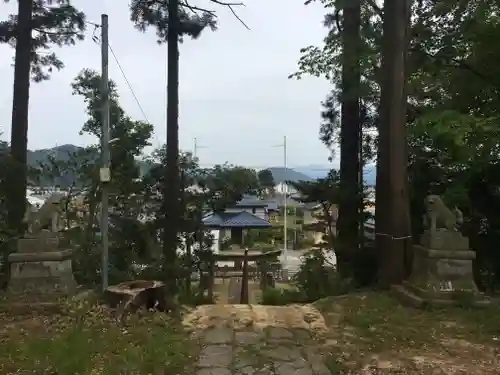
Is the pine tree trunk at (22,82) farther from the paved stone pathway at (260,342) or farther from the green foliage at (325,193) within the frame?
the paved stone pathway at (260,342)

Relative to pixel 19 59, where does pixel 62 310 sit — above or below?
below

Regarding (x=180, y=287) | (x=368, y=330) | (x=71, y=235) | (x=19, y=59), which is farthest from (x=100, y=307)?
(x=19, y=59)

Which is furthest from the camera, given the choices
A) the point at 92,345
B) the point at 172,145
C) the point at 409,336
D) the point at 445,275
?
the point at 172,145

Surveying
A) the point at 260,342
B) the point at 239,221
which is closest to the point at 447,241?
the point at 260,342

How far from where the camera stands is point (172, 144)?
1021 cm

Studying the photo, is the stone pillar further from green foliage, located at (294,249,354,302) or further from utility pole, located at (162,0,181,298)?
utility pole, located at (162,0,181,298)

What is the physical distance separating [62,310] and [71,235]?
3348 millimetres

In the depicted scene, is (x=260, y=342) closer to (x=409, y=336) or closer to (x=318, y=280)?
(x=409, y=336)

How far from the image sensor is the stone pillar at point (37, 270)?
5.15 m

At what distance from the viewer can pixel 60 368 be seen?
3.36 meters

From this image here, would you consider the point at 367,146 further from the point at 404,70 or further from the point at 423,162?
the point at 404,70

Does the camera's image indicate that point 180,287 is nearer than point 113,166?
Yes

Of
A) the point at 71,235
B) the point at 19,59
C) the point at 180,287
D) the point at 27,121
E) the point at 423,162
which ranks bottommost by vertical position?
the point at 180,287

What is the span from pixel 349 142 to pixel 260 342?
19.2 feet
